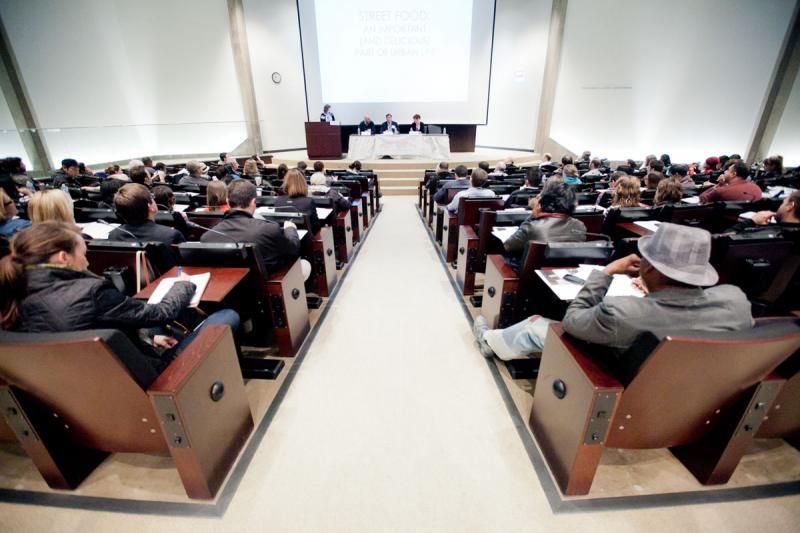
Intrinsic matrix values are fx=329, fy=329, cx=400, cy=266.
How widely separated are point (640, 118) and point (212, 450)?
10564 millimetres

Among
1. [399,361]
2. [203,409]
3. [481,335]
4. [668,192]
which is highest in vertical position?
[668,192]

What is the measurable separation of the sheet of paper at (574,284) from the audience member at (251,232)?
160 centimetres

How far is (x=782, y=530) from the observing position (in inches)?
51.6

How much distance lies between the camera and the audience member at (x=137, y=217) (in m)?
1.98

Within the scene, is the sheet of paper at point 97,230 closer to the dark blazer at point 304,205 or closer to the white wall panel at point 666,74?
the dark blazer at point 304,205

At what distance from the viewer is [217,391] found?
1.42 meters

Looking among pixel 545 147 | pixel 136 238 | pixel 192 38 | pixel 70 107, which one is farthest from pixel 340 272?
pixel 192 38

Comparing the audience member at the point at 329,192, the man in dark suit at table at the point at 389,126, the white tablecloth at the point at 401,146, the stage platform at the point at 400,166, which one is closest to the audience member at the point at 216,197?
the audience member at the point at 329,192

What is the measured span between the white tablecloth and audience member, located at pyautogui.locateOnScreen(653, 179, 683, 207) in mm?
6028

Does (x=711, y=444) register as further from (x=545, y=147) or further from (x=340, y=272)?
(x=545, y=147)

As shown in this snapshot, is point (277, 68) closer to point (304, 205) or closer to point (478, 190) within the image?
point (304, 205)

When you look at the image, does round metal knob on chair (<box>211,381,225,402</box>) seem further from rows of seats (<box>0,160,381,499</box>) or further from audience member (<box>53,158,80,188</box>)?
audience member (<box>53,158,80,188</box>)

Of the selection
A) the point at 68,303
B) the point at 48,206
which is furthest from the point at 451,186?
the point at 68,303

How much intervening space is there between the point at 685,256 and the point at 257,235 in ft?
6.89
